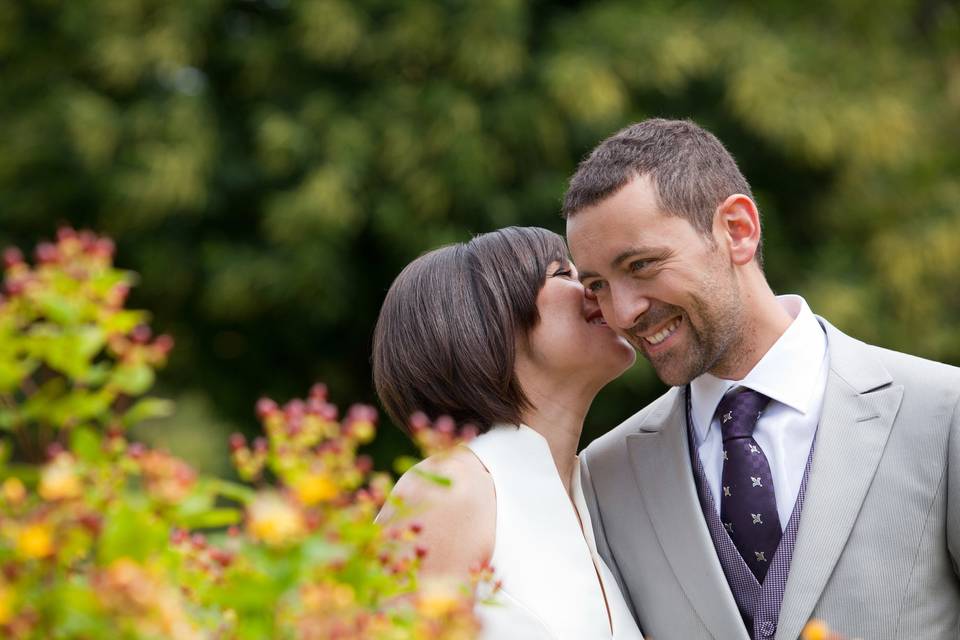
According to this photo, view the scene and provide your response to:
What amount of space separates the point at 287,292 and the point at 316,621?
8.16 metres

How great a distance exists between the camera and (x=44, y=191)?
959 cm

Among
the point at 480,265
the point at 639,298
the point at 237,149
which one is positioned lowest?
the point at 639,298

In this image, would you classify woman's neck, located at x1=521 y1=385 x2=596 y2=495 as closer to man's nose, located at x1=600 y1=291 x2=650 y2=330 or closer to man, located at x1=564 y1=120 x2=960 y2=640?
man, located at x1=564 y1=120 x2=960 y2=640

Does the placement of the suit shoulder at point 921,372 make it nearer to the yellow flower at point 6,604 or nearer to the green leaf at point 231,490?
the green leaf at point 231,490

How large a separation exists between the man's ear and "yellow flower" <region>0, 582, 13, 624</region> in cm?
212

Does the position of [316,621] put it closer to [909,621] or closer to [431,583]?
[431,583]

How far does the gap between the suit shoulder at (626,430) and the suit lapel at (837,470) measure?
1.64 ft

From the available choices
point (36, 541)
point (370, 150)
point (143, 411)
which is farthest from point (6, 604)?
point (370, 150)

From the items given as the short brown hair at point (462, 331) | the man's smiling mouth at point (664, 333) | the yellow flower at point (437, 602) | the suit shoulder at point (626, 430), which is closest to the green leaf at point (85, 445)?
the yellow flower at point (437, 602)

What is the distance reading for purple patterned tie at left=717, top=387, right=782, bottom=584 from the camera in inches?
101

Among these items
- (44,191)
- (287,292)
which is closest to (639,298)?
(287,292)

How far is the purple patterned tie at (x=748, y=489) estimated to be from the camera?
2559 millimetres

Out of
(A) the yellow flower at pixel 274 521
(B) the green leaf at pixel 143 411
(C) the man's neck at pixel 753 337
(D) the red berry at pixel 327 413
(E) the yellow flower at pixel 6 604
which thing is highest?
(C) the man's neck at pixel 753 337

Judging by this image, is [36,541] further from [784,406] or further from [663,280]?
[784,406]
